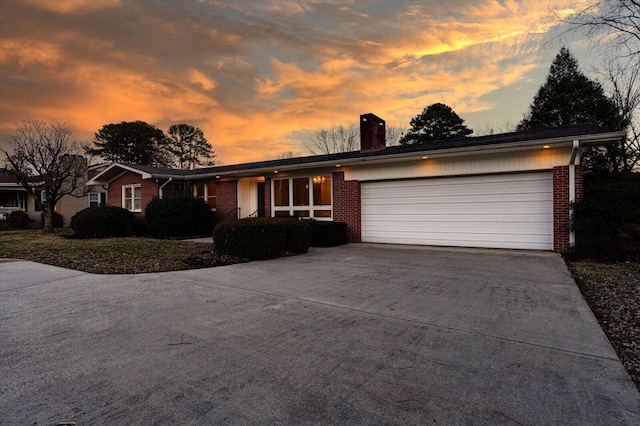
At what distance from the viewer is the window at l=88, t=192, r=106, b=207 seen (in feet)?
76.4

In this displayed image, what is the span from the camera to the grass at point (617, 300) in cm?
314

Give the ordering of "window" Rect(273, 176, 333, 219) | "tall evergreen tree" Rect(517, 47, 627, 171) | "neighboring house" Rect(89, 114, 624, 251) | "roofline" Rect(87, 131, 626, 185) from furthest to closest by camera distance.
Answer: "tall evergreen tree" Rect(517, 47, 627, 171) < "window" Rect(273, 176, 333, 219) < "neighboring house" Rect(89, 114, 624, 251) < "roofline" Rect(87, 131, 626, 185)

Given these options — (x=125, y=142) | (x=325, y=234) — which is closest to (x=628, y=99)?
(x=325, y=234)

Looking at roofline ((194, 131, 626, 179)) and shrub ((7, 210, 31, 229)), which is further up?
roofline ((194, 131, 626, 179))

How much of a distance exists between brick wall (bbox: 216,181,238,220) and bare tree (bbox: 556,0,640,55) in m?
13.6

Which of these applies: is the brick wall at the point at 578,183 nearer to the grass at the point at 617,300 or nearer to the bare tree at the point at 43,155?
the grass at the point at 617,300

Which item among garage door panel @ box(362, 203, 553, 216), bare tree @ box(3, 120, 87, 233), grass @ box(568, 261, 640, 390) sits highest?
bare tree @ box(3, 120, 87, 233)

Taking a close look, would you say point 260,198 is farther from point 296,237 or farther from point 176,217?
point 296,237

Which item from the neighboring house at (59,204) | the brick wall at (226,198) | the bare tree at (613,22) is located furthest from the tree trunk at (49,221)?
the bare tree at (613,22)

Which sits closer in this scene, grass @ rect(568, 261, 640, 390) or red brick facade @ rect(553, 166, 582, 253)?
grass @ rect(568, 261, 640, 390)

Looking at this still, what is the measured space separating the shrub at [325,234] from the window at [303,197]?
4.47 ft

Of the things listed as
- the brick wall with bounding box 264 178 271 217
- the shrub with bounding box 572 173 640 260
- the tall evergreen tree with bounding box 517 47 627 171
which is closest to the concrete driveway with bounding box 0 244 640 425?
the shrub with bounding box 572 173 640 260

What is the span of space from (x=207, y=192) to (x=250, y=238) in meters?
9.77

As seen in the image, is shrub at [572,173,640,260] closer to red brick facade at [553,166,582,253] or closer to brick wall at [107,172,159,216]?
red brick facade at [553,166,582,253]
